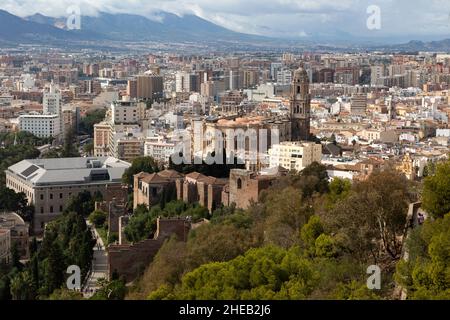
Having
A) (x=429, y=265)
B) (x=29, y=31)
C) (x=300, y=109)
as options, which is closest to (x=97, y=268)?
(x=429, y=265)

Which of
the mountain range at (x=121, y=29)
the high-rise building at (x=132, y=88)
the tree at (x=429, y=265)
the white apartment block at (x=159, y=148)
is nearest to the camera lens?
the tree at (x=429, y=265)

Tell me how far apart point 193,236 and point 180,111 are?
1862 centimetres

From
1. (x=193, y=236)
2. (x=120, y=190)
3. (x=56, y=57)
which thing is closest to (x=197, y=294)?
(x=193, y=236)

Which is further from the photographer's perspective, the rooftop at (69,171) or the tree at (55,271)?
the rooftop at (69,171)

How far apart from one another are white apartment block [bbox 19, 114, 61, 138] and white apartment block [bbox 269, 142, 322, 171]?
10793 millimetres

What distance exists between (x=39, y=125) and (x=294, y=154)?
1149 cm

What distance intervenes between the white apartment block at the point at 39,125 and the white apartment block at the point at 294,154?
10793 millimetres

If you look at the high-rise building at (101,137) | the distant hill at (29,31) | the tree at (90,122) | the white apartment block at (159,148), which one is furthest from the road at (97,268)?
the distant hill at (29,31)

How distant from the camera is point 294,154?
15.8m

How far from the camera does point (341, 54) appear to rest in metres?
47.6

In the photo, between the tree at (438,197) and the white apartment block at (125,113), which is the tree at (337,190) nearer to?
the tree at (438,197)

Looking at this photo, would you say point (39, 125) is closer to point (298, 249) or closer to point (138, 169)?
point (138, 169)

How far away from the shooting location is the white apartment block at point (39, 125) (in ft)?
82.9
